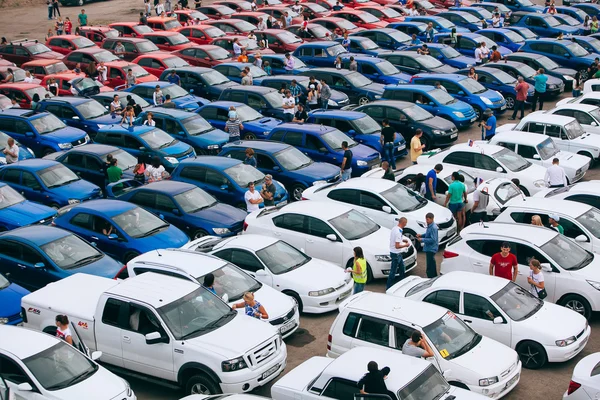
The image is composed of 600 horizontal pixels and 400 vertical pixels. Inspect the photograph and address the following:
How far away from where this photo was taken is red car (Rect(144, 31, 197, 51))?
36.4m

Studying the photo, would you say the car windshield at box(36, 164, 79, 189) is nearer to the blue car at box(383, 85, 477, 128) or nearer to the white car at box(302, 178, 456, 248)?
the white car at box(302, 178, 456, 248)

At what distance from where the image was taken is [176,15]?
41969mm

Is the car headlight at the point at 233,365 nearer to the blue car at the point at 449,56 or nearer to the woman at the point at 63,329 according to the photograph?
the woman at the point at 63,329

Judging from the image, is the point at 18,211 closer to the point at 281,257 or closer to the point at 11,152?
the point at 11,152

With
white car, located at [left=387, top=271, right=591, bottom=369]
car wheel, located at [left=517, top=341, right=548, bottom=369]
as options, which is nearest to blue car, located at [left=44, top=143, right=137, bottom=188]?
white car, located at [left=387, top=271, right=591, bottom=369]

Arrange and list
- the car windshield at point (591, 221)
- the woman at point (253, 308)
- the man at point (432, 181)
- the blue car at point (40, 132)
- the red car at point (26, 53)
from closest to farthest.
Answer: the woman at point (253, 308) < the car windshield at point (591, 221) < the man at point (432, 181) < the blue car at point (40, 132) < the red car at point (26, 53)

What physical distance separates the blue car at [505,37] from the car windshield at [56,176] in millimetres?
21567

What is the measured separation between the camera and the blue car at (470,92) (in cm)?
2803

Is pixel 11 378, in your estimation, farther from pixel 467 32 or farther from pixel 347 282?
pixel 467 32

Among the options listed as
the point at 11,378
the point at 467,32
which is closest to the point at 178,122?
the point at 11,378

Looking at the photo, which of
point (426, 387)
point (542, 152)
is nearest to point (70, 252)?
point (426, 387)

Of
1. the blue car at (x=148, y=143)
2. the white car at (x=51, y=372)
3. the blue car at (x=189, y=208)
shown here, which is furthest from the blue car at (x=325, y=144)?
the white car at (x=51, y=372)

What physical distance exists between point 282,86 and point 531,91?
8626 mm

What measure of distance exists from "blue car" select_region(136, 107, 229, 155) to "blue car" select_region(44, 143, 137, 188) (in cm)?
245
